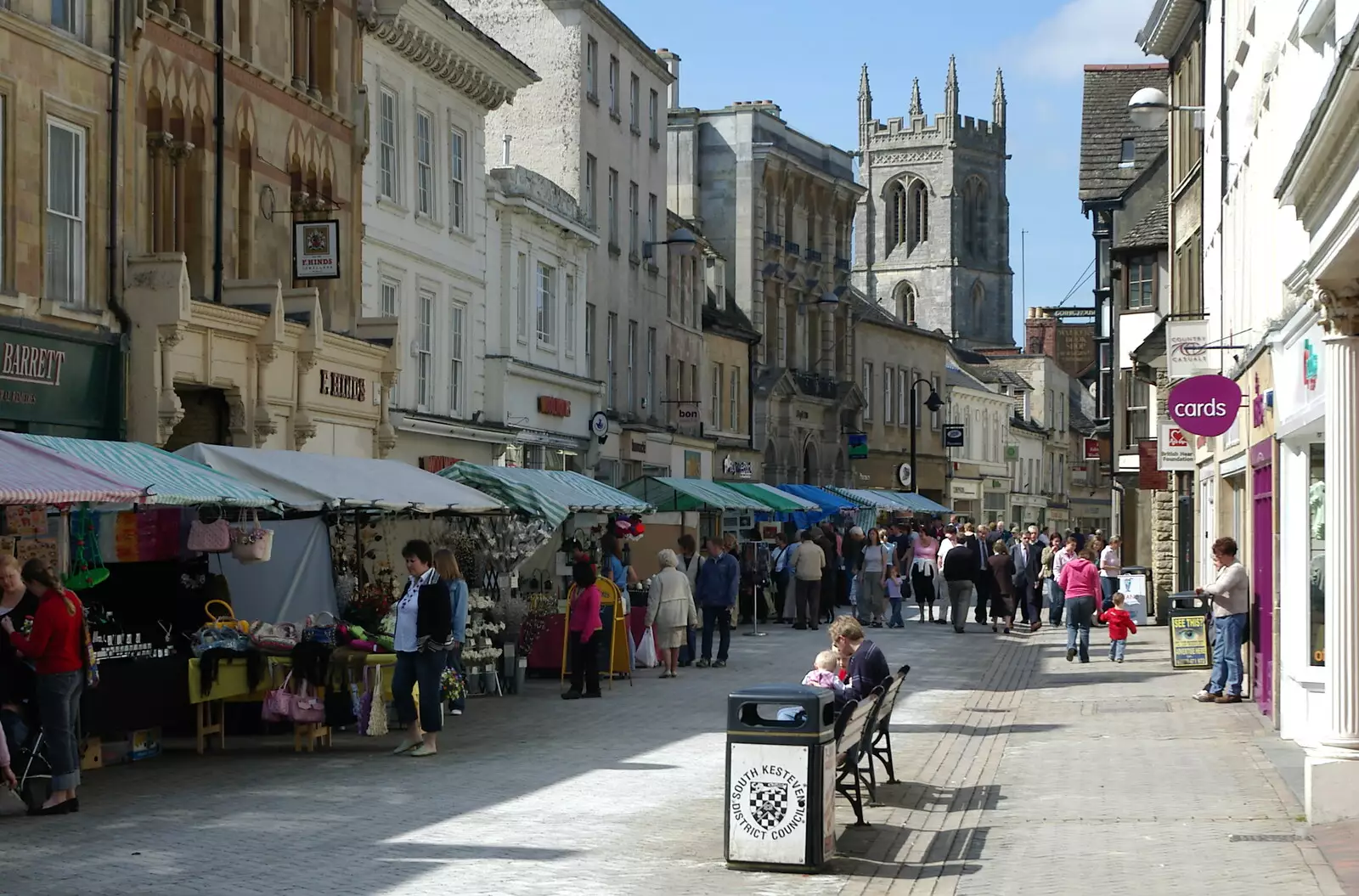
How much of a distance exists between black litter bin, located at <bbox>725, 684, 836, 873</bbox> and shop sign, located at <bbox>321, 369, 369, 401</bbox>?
15.9 meters

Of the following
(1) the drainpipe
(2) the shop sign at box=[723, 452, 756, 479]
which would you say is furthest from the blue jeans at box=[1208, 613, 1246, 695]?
(2) the shop sign at box=[723, 452, 756, 479]

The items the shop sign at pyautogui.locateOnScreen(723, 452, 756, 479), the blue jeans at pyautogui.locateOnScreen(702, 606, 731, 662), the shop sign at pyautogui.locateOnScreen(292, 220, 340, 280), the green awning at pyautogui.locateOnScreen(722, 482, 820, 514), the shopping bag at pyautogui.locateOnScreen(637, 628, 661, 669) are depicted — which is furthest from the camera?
the shop sign at pyautogui.locateOnScreen(723, 452, 756, 479)

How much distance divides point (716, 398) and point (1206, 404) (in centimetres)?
3898

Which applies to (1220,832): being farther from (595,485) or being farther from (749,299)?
(749,299)

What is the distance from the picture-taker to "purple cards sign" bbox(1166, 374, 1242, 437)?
18.2m

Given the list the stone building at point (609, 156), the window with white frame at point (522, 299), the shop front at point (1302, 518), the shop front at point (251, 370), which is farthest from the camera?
the stone building at point (609, 156)

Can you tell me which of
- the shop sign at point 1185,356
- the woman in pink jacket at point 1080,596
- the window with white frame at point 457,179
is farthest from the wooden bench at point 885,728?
the window with white frame at point 457,179

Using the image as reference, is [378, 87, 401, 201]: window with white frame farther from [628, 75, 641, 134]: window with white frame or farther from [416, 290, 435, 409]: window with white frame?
[628, 75, 641, 134]: window with white frame

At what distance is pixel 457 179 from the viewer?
34.3m

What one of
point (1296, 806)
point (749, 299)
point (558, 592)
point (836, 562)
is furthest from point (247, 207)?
point (749, 299)

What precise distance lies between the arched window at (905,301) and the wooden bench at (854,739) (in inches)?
4528

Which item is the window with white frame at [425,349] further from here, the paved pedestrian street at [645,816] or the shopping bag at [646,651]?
the paved pedestrian street at [645,816]

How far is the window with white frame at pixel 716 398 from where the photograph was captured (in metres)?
56.5

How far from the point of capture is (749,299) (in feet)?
203
